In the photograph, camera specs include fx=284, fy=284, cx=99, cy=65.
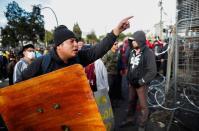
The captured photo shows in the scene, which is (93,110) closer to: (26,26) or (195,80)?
(195,80)

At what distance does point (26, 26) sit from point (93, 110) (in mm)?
73966

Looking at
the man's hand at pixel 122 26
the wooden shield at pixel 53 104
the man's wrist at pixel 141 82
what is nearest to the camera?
the wooden shield at pixel 53 104

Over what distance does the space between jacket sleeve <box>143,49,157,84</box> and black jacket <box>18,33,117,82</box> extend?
7.20 ft

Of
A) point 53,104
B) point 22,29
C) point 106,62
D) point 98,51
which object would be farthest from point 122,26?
point 22,29

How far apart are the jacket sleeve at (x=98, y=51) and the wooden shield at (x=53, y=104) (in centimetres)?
91

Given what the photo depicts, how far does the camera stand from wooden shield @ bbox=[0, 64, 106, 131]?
2086 millimetres

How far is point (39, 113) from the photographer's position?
86.6 inches

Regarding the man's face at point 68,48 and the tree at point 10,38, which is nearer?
the man's face at point 68,48

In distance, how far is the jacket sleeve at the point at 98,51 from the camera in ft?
9.70

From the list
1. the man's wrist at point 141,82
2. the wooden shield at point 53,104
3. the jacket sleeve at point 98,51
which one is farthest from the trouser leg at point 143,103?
the wooden shield at point 53,104

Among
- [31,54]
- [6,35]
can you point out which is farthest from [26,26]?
[31,54]

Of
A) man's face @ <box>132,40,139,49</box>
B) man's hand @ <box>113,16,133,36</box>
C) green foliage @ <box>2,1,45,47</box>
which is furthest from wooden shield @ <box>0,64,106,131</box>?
green foliage @ <box>2,1,45,47</box>

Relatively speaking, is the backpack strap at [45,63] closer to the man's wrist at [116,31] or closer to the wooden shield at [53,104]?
the wooden shield at [53,104]

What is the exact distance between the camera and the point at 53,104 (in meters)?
2.16
